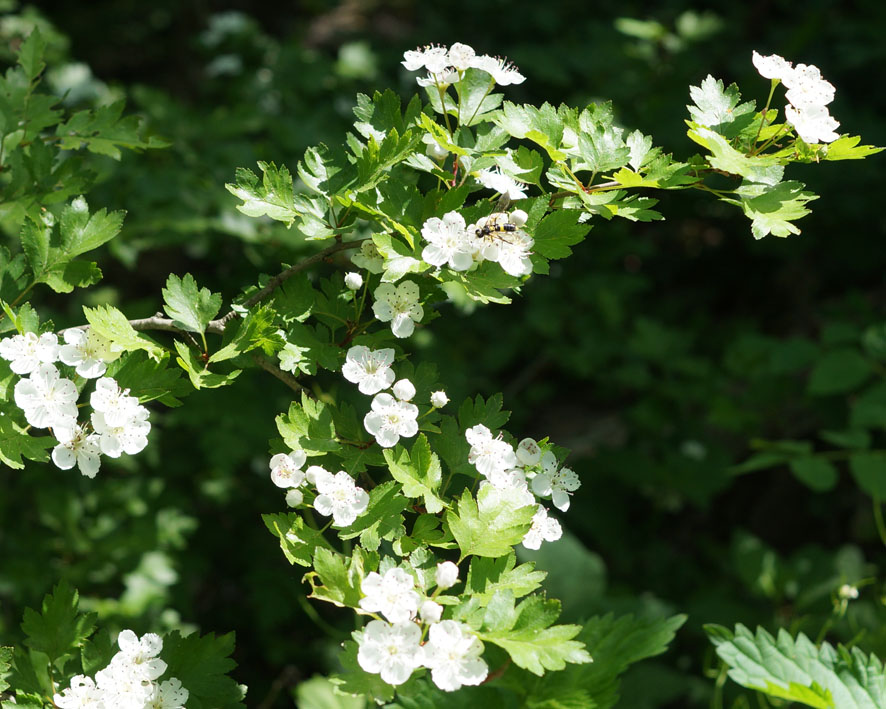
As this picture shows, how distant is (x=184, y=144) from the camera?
261cm

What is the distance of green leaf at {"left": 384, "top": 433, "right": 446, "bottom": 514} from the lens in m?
1.10

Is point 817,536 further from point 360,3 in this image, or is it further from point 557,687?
point 360,3

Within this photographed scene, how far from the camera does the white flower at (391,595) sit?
987 millimetres

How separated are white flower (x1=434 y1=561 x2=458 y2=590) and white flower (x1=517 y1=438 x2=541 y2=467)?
0.22 metres

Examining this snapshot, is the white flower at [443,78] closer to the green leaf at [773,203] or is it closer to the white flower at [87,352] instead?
the green leaf at [773,203]

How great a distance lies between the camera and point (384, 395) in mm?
1143

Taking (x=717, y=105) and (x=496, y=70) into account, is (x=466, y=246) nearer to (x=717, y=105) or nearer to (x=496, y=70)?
(x=496, y=70)

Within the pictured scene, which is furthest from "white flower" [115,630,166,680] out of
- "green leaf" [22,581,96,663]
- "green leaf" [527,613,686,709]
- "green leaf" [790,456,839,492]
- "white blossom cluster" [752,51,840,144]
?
"green leaf" [790,456,839,492]

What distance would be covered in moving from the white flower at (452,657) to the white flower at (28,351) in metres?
0.61

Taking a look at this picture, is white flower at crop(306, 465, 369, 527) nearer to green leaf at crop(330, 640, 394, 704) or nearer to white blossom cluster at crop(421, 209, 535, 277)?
green leaf at crop(330, 640, 394, 704)

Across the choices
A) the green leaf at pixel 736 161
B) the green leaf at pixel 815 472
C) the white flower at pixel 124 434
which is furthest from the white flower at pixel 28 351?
the green leaf at pixel 815 472

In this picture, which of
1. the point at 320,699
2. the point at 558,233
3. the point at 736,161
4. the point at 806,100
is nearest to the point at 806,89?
the point at 806,100

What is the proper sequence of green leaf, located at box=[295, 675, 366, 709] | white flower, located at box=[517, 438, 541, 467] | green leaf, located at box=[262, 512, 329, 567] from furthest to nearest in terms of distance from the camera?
1. green leaf, located at box=[295, 675, 366, 709]
2. white flower, located at box=[517, 438, 541, 467]
3. green leaf, located at box=[262, 512, 329, 567]

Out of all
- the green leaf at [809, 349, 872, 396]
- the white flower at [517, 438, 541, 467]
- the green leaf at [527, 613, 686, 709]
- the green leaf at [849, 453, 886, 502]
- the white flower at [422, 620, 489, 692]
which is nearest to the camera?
the white flower at [422, 620, 489, 692]
